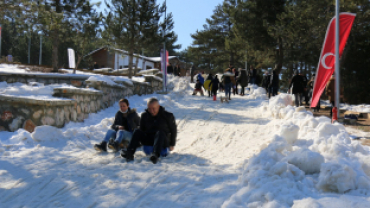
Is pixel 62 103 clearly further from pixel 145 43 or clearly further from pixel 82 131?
pixel 145 43

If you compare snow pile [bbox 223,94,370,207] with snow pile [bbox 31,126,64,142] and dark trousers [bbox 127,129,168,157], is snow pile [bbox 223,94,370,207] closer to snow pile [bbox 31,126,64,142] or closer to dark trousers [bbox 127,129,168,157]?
dark trousers [bbox 127,129,168,157]

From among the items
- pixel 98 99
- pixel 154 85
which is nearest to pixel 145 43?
pixel 154 85

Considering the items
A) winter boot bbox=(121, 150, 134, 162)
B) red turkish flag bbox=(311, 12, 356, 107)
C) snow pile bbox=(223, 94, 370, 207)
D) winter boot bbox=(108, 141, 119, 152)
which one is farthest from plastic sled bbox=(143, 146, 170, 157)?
red turkish flag bbox=(311, 12, 356, 107)

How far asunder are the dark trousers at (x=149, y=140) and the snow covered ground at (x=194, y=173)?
226 mm

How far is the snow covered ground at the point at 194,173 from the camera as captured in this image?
137 inches

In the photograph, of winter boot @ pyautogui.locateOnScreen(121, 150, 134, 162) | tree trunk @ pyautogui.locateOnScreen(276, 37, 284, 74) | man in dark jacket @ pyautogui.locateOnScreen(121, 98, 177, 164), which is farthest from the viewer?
tree trunk @ pyautogui.locateOnScreen(276, 37, 284, 74)

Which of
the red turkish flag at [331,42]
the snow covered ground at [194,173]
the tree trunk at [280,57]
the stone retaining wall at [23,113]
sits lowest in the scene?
the snow covered ground at [194,173]

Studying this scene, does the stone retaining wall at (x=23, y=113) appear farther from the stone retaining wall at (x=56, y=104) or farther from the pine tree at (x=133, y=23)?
the pine tree at (x=133, y=23)

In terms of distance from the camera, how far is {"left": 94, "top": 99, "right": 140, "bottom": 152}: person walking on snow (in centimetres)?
576

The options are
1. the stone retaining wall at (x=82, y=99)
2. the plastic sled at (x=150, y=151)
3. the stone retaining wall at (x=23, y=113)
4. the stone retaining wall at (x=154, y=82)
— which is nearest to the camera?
the plastic sled at (x=150, y=151)

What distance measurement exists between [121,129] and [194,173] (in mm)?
1904

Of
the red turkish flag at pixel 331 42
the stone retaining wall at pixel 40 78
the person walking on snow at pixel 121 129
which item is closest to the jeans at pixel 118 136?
the person walking on snow at pixel 121 129

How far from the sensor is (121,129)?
5.87 m

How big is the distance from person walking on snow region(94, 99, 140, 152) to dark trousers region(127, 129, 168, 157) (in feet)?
1.37
